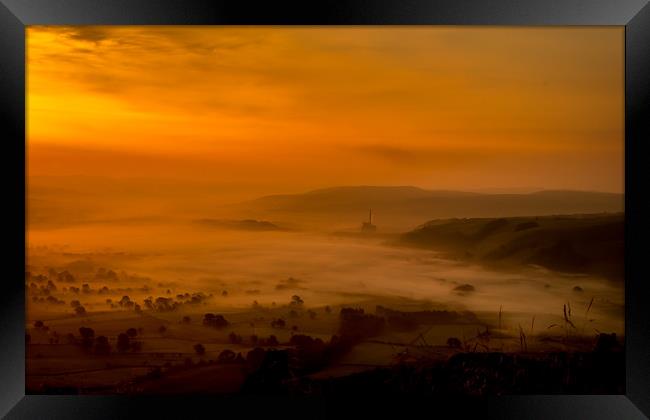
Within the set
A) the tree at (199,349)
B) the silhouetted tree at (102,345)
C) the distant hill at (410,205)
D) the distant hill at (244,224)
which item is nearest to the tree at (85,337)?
the silhouetted tree at (102,345)

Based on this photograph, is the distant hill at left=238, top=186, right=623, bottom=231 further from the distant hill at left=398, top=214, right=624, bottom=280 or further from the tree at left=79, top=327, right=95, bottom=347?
the tree at left=79, top=327, right=95, bottom=347

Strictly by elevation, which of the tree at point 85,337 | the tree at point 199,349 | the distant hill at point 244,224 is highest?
the distant hill at point 244,224

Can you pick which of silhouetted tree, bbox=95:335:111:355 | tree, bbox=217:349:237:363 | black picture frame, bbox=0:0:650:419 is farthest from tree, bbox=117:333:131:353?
tree, bbox=217:349:237:363

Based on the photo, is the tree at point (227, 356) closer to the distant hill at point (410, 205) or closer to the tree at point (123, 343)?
the tree at point (123, 343)

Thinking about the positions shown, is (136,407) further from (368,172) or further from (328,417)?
(368,172)

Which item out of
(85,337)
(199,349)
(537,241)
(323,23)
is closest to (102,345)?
(85,337)

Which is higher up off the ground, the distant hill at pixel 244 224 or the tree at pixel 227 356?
the distant hill at pixel 244 224

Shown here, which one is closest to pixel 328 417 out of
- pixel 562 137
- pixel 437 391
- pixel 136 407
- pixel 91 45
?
pixel 437 391
